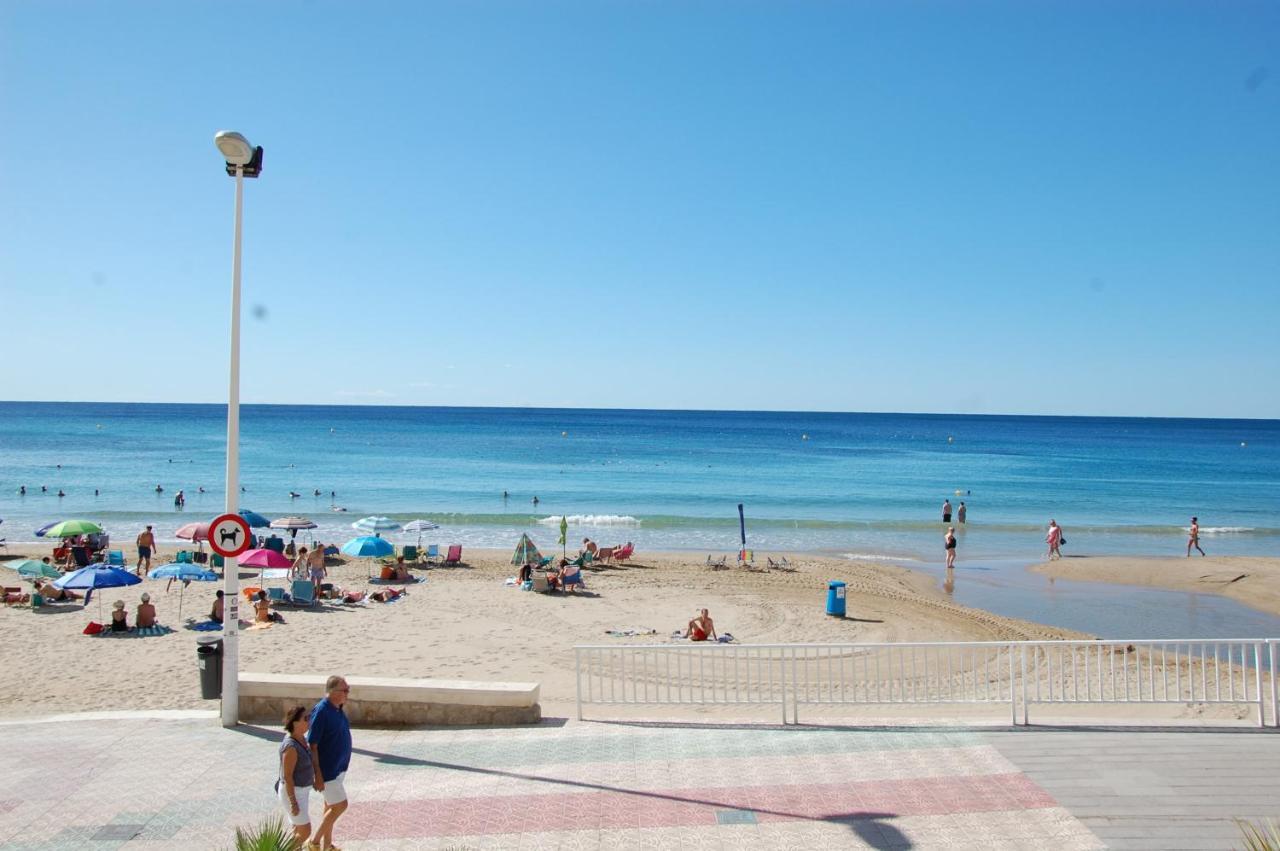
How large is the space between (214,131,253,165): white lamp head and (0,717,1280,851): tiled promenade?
5.58 m

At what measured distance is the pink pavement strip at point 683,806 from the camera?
6.38 meters

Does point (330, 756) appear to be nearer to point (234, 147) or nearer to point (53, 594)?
point (234, 147)

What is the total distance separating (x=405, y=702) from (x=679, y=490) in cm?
4431

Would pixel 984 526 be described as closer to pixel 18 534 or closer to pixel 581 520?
pixel 581 520

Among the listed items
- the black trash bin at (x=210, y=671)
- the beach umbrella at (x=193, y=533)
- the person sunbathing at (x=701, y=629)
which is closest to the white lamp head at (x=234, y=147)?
the black trash bin at (x=210, y=671)

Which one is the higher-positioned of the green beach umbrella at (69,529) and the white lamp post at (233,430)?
the white lamp post at (233,430)

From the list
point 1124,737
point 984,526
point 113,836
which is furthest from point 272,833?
point 984,526

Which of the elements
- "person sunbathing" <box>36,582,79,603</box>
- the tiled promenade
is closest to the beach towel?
"person sunbathing" <box>36,582,79,603</box>

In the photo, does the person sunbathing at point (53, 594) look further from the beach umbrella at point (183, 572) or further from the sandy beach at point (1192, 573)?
the sandy beach at point (1192, 573)

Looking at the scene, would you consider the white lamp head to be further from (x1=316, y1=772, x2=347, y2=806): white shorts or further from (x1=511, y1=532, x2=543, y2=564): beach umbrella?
(x1=511, y1=532, x2=543, y2=564): beach umbrella

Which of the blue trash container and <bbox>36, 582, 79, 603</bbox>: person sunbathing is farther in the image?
the blue trash container

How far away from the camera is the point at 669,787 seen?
6984 millimetres

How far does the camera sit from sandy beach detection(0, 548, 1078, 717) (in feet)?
43.2

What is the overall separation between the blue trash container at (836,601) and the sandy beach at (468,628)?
329 mm
